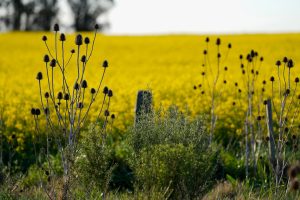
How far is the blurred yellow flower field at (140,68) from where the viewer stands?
1112 centimetres

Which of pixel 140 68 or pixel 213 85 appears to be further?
pixel 140 68

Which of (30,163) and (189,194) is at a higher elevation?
(189,194)

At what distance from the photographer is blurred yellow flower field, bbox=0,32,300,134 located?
11125 mm

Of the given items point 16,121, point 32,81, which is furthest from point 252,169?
point 32,81

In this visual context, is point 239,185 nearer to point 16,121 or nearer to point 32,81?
point 16,121

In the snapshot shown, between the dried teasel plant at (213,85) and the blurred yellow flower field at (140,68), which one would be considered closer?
the dried teasel plant at (213,85)

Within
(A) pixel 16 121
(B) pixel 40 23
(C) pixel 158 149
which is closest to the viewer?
(C) pixel 158 149

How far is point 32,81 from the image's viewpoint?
15.5m

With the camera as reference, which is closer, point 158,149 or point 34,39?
point 158,149

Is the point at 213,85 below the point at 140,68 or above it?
above

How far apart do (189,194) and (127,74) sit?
39.2 feet

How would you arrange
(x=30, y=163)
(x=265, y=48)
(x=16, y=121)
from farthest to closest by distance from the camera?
(x=265, y=48), (x=16, y=121), (x=30, y=163)

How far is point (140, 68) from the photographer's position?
62.3ft

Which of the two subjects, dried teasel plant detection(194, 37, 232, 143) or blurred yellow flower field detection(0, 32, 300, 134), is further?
blurred yellow flower field detection(0, 32, 300, 134)
